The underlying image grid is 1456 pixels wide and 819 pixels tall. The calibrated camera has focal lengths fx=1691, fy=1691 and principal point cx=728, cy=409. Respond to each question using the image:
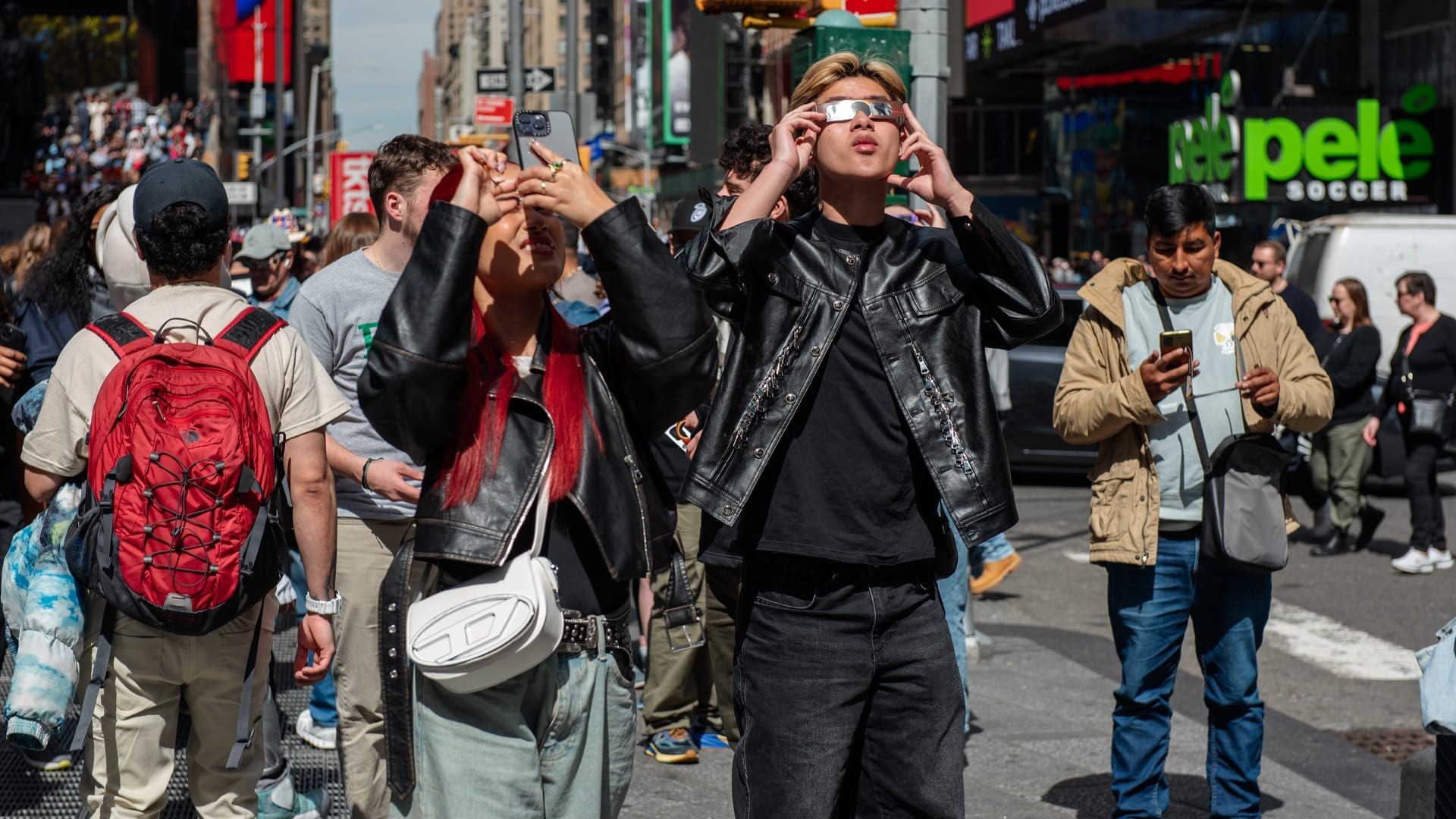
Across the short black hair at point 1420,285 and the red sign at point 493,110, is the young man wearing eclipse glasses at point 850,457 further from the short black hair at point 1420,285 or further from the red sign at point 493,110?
the red sign at point 493,110

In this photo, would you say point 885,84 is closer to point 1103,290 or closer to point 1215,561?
point 1103,290

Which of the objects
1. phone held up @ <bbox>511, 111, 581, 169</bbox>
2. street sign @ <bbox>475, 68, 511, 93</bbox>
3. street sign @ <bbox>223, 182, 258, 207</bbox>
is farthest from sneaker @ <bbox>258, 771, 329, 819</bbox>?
street sign @ <bbox>223, 182, 258, 207</bbox>

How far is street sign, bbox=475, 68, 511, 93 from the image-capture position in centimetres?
2417

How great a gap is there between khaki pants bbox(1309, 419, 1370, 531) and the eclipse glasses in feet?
30.7

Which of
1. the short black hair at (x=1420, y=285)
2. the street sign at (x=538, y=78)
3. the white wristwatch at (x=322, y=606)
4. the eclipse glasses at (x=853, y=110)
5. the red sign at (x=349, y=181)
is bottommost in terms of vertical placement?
the white wristwatch at (x=322, y=606)

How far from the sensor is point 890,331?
379cm

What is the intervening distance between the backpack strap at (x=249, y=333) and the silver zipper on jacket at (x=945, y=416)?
62.6 inches

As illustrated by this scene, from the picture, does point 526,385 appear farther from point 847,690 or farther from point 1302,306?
point 1302,306

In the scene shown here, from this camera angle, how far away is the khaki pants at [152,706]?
4.04 meters

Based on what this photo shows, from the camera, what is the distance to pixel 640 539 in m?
3.32

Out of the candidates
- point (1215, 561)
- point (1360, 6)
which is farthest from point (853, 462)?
point (1360, 6)

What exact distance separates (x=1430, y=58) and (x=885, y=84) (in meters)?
21.4

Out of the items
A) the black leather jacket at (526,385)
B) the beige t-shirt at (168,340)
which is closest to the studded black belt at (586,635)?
the black leather jacket at (526,385)

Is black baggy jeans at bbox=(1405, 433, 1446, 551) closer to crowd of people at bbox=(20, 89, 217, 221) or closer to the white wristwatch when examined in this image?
the white wristwatch
